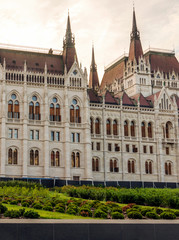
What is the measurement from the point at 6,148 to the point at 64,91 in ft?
49.5

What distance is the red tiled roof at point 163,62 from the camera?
342 feet

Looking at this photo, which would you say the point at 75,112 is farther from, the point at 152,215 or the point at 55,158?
the point at 152,215

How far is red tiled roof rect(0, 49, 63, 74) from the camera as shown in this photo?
79.6 meters

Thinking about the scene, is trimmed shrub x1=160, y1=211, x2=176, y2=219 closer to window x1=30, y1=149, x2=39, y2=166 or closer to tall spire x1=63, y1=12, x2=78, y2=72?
window x1=30, y1=149, x2=39, y2=166

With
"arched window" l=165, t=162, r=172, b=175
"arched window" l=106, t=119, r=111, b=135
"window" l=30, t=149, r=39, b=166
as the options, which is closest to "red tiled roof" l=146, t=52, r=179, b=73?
"arched window" l=106, t=119, r=111, b=135

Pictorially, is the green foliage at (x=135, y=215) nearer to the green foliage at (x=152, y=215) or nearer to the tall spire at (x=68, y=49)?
the green foliage at (x=152, y=215)

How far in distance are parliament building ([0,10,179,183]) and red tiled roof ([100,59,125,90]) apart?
289 inches

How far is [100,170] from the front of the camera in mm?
82625

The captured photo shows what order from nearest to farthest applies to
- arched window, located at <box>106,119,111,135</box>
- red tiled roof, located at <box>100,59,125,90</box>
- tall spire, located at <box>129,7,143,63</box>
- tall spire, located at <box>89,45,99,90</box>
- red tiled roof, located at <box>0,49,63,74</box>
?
1. red tiled roof, located at <box>0,49,63,74</box>
2. arched window, located at <box>106,119,111,135</box>
3. tall spire, located at <box>129,7,143,63</box>
4. red tiled roof, located at <box>100,59,125,90</box>
5. tall spire, located at <box>89,45,99,90</box>

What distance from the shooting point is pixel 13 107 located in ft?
250

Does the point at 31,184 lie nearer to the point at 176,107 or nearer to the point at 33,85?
the point at 33,85

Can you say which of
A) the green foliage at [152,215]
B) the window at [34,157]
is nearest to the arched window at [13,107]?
the window at [34,157]
